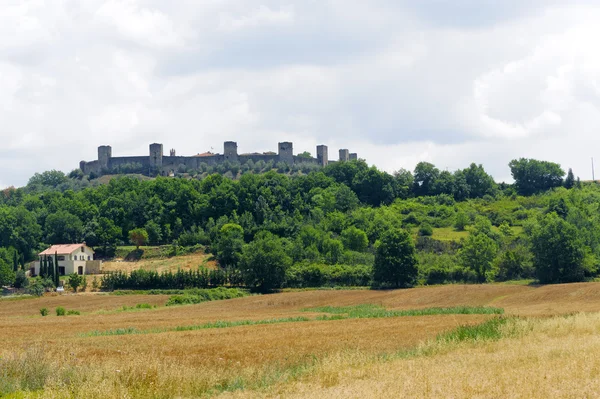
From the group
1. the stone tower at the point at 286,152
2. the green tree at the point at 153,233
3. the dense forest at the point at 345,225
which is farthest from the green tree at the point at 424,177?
the green tree at the point at 153,233

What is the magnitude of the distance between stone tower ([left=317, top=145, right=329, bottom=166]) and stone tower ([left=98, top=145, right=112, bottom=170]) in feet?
→ 175

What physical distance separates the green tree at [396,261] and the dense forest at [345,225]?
11 centimetres

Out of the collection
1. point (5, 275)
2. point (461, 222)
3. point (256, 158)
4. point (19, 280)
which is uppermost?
point (256, 158)

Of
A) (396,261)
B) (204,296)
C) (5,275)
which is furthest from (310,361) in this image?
(5,275)

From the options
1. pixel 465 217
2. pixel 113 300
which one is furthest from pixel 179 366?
pixel 465 217

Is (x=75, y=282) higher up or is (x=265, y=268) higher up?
(x=265, y=268)

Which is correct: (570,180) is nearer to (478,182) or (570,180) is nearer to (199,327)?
(478,182)

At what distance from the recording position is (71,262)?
91.4 m

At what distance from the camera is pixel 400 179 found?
13675 centimetres

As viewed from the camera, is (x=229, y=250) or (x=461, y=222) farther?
(x=461, y=222)

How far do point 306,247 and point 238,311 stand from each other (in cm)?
3783

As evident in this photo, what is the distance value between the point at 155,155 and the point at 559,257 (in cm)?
12070

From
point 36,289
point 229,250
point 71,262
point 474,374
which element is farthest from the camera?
point 71,262

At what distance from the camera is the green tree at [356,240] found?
310 feet
